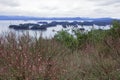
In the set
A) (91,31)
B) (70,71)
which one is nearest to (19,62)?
(70,71)

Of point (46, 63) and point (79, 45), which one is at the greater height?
point (46, 63)

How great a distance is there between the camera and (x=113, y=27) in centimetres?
1378

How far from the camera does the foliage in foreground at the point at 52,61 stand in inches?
219

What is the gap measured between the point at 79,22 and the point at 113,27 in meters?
3.45

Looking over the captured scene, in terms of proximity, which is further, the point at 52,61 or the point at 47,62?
the point at 52,61

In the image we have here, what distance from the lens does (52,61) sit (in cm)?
618

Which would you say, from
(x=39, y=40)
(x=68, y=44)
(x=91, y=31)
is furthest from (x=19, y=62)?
(x=91, y=31)

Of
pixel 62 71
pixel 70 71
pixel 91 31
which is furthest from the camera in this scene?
pixel 91 31

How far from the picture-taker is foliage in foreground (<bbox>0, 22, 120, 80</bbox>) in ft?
18.2

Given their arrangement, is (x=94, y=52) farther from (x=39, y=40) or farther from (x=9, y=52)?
(x=9, y=52)

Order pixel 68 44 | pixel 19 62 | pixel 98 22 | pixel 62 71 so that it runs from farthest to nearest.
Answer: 1. pixel 98 22
2. pixel 68 44
3. pixel 62 71
4. pixel 19 62

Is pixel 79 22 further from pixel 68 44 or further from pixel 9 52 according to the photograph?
pixel 9 52

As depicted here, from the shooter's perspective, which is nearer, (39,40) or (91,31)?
(39,40)

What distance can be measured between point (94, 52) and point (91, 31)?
14.9 feet
